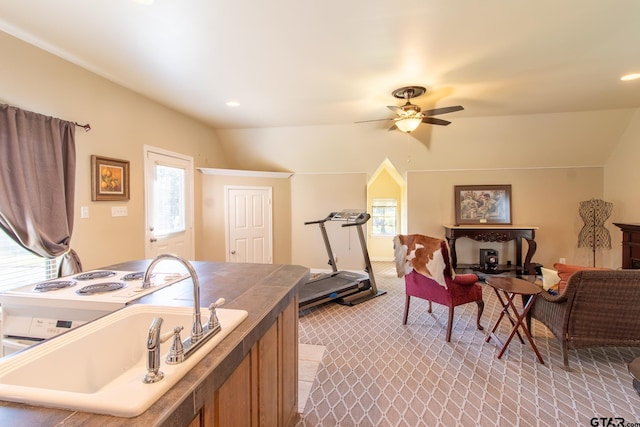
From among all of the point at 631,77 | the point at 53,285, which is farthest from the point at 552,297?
the point at 53,285

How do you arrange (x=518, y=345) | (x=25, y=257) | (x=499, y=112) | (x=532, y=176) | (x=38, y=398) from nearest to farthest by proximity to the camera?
(x=38, y=398), (x=25, y=257), (x=518, y=345), (x=499, y=112), (x=532, y=176)

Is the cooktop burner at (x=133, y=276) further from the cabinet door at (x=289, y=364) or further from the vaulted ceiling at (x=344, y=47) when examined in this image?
the vaulted ceiling at (x=344, y=47)

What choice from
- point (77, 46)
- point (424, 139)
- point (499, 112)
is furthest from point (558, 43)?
point (77, 46)

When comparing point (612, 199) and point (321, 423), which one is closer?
point (321, 423)

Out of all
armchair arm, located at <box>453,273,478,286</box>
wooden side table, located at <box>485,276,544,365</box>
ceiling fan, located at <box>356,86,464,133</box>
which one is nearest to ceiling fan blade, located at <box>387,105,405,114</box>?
ceiling fan, located at <box>356,86,464,133</box>

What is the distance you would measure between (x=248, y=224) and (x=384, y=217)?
3.31 m

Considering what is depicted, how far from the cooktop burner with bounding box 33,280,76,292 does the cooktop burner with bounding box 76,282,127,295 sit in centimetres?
16

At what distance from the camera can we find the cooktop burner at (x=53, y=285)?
175 centimetres

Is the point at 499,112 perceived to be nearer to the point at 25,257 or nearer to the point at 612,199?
the point at 612,199

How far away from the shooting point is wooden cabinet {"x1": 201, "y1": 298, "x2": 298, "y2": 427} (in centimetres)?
109

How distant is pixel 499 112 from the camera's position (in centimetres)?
442

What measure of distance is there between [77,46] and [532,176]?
650 cm

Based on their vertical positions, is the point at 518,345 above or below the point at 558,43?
below

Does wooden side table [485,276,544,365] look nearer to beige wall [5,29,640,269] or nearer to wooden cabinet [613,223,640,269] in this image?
wooden cabinet [613,223,640,269]
